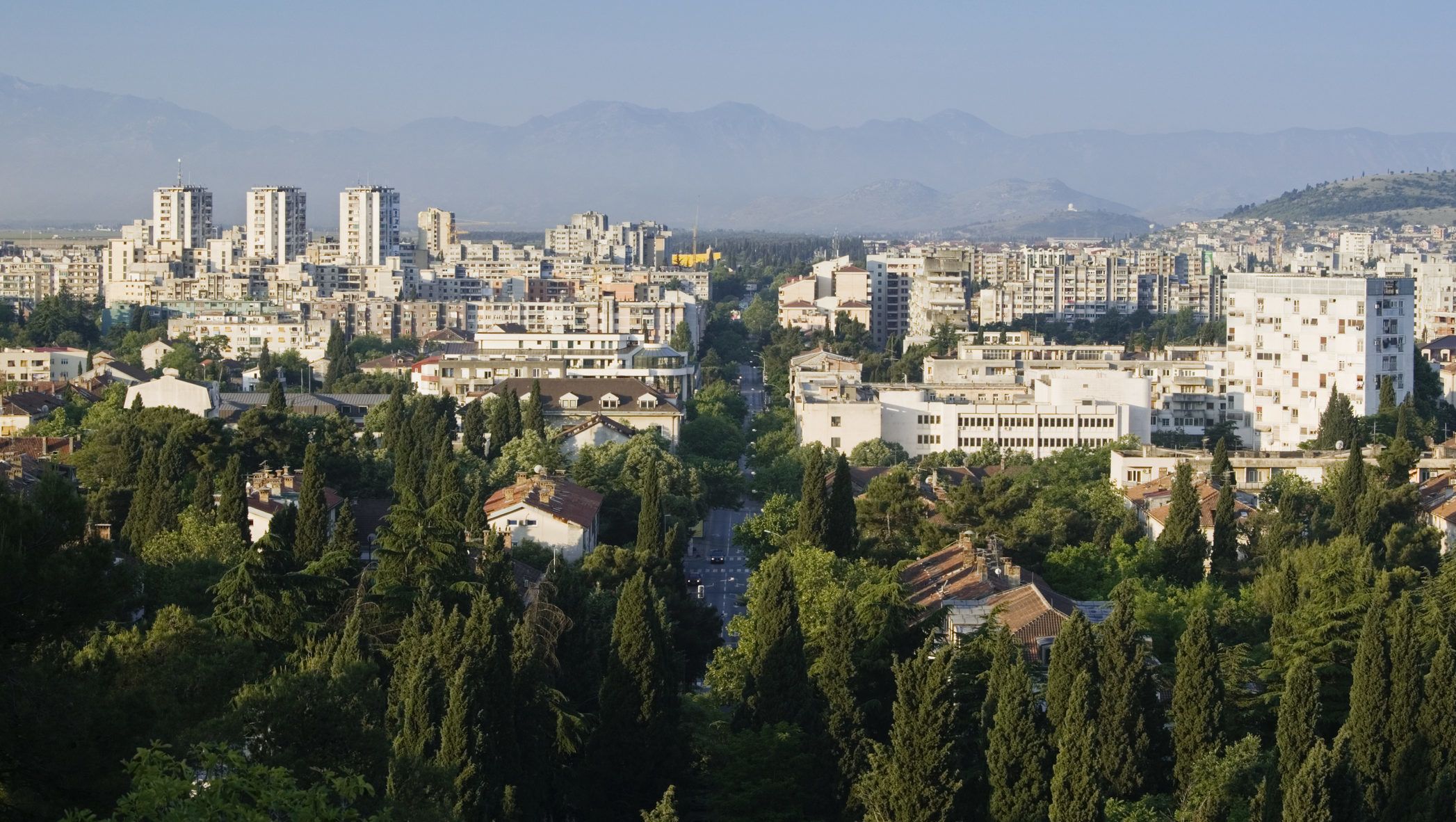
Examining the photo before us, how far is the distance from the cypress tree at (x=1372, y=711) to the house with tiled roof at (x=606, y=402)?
2795 centimetres

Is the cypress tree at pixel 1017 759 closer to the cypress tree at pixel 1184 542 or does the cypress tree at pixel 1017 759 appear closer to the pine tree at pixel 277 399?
the cypress tree at pixel 1184 542

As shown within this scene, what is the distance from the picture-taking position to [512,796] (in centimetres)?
1955

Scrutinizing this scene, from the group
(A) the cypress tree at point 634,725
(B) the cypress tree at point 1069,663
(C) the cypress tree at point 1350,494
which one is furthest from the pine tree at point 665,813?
(C) the cypress tree at point 1350,494

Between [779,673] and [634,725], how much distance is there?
1464mm

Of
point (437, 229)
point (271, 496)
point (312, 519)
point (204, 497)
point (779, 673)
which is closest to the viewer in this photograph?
point (779, 673)

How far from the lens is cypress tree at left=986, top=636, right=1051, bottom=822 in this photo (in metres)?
19.6

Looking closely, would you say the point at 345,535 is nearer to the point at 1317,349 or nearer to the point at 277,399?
the point at 277,399

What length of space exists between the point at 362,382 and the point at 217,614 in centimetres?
4150

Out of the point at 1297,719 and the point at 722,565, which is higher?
the point at 1297,719

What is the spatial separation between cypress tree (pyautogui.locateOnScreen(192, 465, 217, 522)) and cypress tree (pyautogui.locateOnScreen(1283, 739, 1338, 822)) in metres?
15.6

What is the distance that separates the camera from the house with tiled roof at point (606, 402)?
5125cm

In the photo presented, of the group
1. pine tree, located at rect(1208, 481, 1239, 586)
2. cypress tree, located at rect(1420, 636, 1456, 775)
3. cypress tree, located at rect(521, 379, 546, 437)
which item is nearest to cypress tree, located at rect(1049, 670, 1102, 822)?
cypress tree, located at rect(1420, 636, 1456, 775)

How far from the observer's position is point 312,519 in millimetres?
28016

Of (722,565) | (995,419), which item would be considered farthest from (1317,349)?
(722,565)
